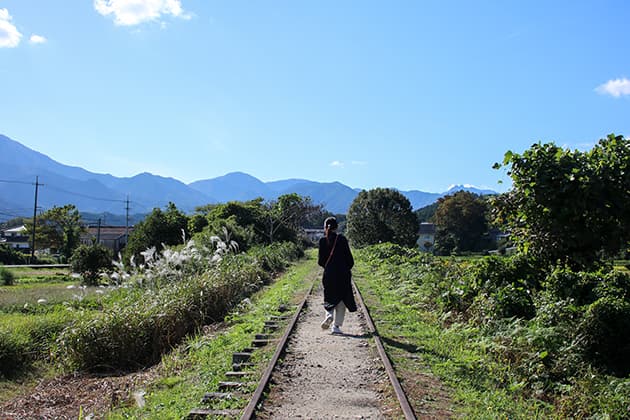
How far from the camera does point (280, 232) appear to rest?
Result: 45.4m

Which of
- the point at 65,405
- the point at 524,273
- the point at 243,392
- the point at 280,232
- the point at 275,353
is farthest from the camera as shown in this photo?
the point at 280,232

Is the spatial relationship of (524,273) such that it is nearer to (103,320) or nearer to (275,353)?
(275,353)

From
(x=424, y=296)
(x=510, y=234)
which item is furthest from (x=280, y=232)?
(x=510, y=234)

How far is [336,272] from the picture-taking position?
9.22 m

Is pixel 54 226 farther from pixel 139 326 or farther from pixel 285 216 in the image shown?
pixel 139 326

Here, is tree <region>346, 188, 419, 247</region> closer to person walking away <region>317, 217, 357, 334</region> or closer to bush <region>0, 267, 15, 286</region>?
bush <region>0, 267, 15, 286</region>

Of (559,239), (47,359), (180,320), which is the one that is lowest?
(47,359)

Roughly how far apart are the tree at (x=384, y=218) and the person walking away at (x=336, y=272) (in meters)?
52.8

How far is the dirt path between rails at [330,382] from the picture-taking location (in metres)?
5.39

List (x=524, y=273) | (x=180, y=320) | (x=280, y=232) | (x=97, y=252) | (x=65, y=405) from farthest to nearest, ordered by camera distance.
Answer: (x=280, y=232)
(x=97, y=252)
(x=180, y=320)
(x=524, y=273)
(x=65, y=405)

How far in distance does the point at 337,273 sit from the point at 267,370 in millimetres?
2995

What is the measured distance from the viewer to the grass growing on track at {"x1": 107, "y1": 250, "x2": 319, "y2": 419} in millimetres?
5973

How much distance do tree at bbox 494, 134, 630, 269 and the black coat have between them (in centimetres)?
305

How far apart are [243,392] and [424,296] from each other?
25.1 ft
